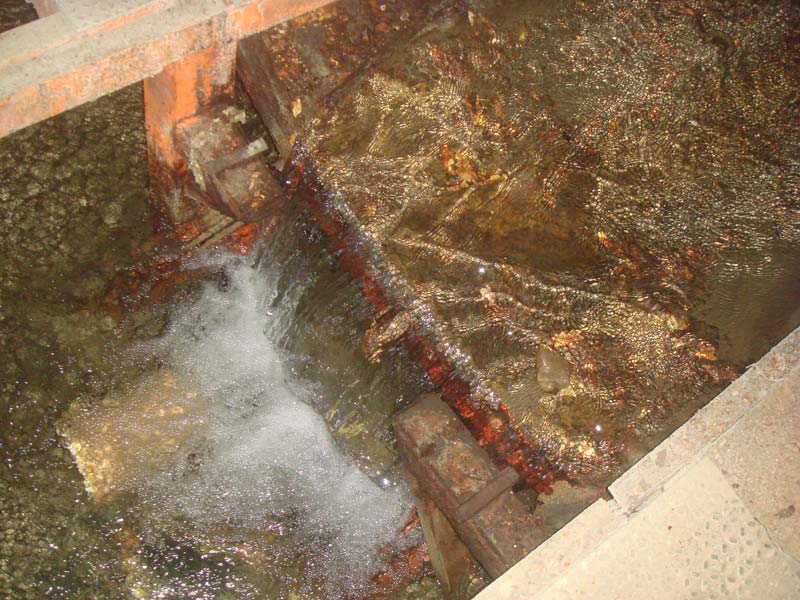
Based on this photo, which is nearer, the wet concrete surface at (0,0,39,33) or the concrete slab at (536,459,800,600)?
the concrete slab at (536,459,800,600)

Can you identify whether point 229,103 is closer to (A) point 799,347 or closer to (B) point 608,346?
(B) point 608,346

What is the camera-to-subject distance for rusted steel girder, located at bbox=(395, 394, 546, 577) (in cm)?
223

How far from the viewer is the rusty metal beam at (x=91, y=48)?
2.19 metres

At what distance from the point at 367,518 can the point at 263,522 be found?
1.88 ft

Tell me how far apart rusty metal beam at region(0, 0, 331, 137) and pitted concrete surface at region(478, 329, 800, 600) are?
8.27ft

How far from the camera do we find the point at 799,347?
241 centimetres

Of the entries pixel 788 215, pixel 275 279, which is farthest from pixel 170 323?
pixel 788 215

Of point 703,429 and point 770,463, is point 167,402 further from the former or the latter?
point 770,463

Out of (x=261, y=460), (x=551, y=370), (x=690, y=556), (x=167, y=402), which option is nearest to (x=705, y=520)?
(x=690, y=556)

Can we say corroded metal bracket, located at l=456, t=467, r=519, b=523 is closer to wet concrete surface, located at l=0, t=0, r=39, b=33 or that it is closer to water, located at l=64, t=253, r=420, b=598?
water, located at l=64, t=253, r=420, b=598

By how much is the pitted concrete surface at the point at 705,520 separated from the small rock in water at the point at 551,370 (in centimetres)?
45

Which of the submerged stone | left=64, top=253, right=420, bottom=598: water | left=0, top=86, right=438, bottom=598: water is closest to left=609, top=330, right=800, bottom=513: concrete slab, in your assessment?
left=0, top=86, right=438, bottom=598: water

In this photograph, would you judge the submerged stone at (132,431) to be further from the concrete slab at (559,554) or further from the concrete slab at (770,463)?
the concrete slab at (770,463)

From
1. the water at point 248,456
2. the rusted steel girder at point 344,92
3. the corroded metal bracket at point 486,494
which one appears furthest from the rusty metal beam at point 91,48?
the corroded metal bracket at point 486,494
